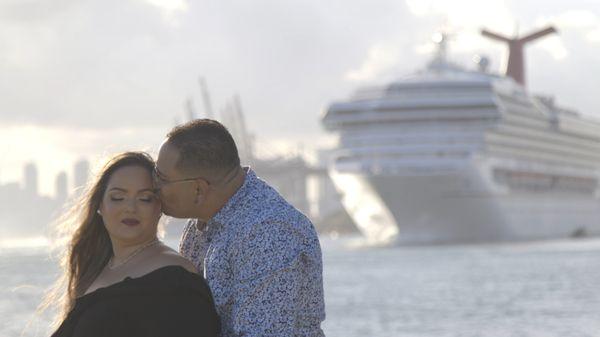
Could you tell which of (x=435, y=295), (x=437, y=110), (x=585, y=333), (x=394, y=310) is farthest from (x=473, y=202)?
(x=585, y=333)

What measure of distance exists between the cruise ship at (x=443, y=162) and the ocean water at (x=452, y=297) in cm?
464

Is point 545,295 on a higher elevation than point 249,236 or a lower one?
lower

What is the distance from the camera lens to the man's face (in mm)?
3848

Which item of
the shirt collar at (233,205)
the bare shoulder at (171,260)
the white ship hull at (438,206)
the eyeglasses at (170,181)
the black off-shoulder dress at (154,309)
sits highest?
the eyeglasses at (170,181)

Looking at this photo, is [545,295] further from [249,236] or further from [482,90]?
[482,90]

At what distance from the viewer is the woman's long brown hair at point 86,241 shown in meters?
4.03

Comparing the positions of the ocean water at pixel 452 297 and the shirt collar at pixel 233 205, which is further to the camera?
the ocean water at pixel 452 297

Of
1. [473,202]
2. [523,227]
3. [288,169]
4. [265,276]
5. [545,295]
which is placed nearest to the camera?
[265,276]

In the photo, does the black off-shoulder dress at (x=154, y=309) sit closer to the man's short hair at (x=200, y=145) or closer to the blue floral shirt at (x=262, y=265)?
the blue floral shirt at (x=262, y=265)

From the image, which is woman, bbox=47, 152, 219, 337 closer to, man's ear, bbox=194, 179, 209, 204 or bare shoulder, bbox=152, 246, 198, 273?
bare shoulder, bbox=152, 246, 198, 273

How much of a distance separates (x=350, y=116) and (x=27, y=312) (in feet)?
131

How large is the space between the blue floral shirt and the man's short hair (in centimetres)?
12

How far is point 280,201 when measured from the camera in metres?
3.90

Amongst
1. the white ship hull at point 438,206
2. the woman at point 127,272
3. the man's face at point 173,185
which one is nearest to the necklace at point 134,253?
the woman at point 127,272
